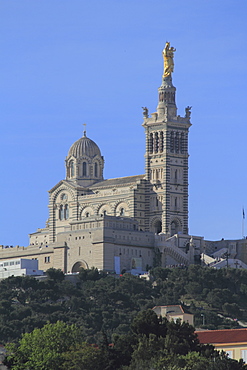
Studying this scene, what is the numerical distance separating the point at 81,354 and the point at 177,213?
279 feet

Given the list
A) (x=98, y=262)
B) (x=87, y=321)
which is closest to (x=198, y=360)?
(x=87, y=321)

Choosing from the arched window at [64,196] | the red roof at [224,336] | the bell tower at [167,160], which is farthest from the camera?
the arched window at [64,196]

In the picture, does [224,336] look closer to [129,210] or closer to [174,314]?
[174,314]

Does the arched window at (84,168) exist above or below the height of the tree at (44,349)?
above

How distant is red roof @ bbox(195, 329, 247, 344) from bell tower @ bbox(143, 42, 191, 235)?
73.1m

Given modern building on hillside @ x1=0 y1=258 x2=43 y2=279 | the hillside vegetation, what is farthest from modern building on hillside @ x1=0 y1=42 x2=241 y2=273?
the hillside vegetation

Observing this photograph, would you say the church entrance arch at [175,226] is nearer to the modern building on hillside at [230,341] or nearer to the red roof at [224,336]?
the red roof at [224,336]

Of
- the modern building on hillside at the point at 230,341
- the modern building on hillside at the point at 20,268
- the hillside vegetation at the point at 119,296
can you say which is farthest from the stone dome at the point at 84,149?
the modern building on hillside at the point at 230,341

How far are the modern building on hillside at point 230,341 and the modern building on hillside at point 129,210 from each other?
6854 centimetres

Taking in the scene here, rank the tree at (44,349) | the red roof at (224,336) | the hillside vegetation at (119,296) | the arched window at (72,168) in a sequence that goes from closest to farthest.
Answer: the tree at (44,349), the red roof at (224,336), the hillside vegetation at (119,296), the arched window at (72,168)

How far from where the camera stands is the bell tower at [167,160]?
179 m

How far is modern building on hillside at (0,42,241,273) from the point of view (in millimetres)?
173500

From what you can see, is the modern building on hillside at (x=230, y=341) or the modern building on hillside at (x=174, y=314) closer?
the modern building on hillside at (x=230, y=341)

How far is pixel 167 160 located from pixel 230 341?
270ft
